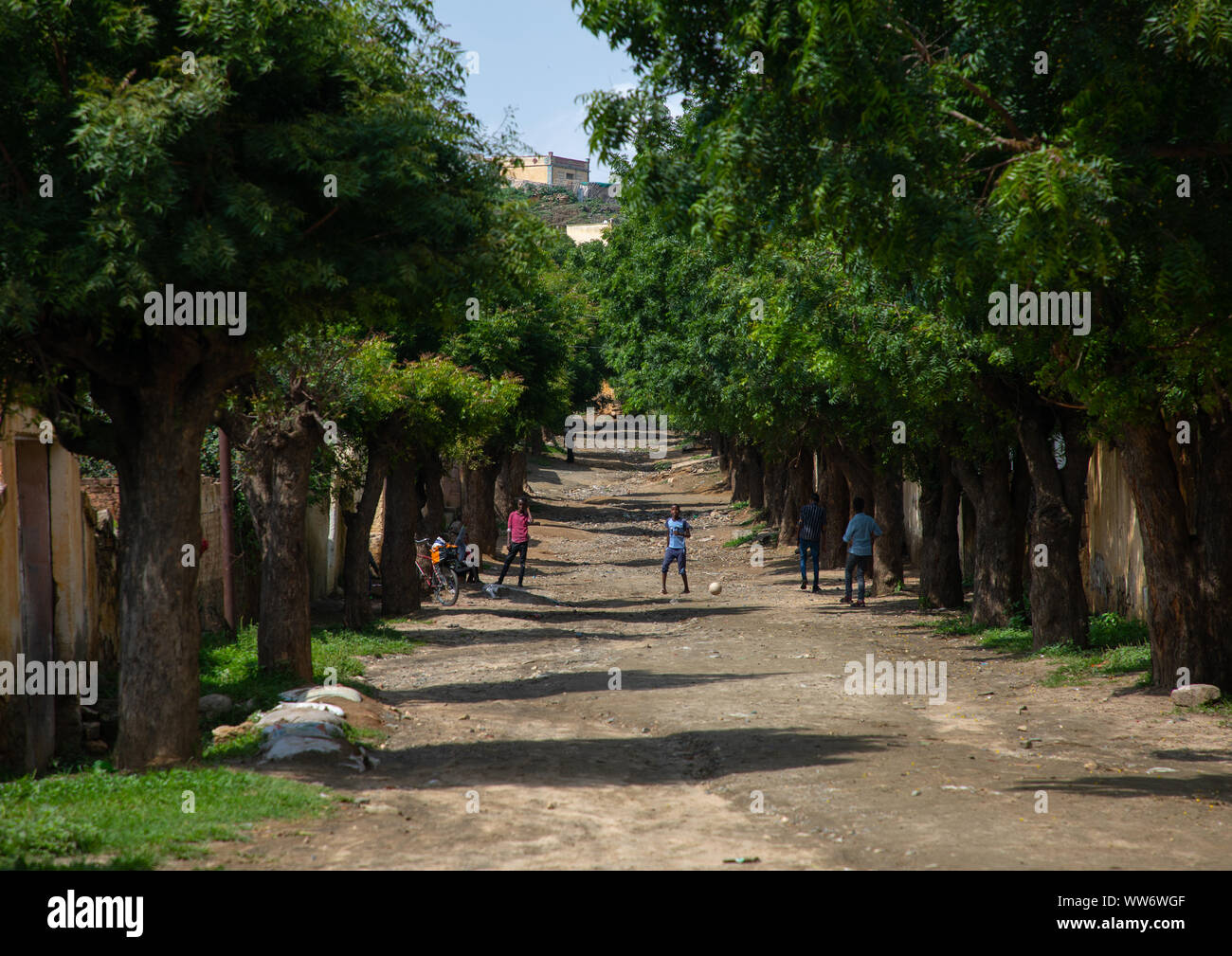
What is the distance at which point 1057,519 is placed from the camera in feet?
50.4

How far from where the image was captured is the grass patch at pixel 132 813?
21.4ft

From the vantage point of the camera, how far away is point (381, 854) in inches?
271

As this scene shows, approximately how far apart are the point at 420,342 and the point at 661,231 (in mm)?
7026

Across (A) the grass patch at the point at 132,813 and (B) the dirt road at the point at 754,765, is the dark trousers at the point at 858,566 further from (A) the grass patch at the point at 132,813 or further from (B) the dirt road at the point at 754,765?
(A) the grass patch at the point at 132,813

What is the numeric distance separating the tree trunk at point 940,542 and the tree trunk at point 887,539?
302 cm

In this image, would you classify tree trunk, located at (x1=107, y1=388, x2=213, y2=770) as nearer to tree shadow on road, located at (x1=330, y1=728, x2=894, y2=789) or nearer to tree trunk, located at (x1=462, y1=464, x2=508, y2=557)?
tree shadow on road, located at (x1=330, y1=728, x2=894, y2=789)

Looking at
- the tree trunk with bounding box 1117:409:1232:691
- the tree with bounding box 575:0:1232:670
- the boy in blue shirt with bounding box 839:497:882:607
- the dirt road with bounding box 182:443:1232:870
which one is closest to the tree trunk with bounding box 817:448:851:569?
the boy in blue shirt with bounding box 839:497:882:607

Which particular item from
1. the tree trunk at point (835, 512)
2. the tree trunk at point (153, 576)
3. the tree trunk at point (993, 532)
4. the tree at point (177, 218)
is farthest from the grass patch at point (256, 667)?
the tree trunk at point (835, 512)

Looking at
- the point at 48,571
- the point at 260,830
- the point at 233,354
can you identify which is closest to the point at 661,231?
the point at 48,571

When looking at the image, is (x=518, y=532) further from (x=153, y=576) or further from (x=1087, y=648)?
(x=153, y=576)

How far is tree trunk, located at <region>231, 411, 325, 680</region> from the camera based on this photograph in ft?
45.4

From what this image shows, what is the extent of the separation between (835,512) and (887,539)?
17.0ft

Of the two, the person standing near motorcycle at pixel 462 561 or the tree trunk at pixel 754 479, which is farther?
the tree trunk at pixel 754 479

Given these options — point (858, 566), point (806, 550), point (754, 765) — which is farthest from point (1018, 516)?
point (754, 765)
